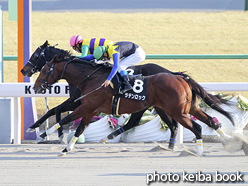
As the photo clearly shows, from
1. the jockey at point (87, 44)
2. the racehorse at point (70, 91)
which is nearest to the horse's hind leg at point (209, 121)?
the racehorse at point (70, 91)

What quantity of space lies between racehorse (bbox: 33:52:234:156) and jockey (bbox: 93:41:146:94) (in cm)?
22

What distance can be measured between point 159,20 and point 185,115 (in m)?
11.3

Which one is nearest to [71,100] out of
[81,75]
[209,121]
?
[81,75]

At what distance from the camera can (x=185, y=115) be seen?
5.54 m

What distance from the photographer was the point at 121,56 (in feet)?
20.0

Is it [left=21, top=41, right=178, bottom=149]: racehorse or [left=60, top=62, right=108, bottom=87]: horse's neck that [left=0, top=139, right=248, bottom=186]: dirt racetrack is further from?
[left=60, top=62, right=108, bottom=87]: horse's neck

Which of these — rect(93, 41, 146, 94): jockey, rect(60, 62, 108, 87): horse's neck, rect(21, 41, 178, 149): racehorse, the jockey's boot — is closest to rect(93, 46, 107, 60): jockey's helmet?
rect(93, 41, 146, 94): jockey

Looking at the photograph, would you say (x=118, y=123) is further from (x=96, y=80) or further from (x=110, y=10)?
(x=110, y=10)

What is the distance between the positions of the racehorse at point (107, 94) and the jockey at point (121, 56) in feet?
0.72

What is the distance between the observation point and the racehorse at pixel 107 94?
5.53 meters

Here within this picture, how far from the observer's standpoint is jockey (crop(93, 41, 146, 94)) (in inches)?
218

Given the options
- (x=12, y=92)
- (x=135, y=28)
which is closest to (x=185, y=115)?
(x=12, y=92)

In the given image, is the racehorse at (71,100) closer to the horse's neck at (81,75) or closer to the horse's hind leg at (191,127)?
the horse's neck at (81,75)

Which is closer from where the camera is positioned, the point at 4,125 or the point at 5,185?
the point at 5,185
